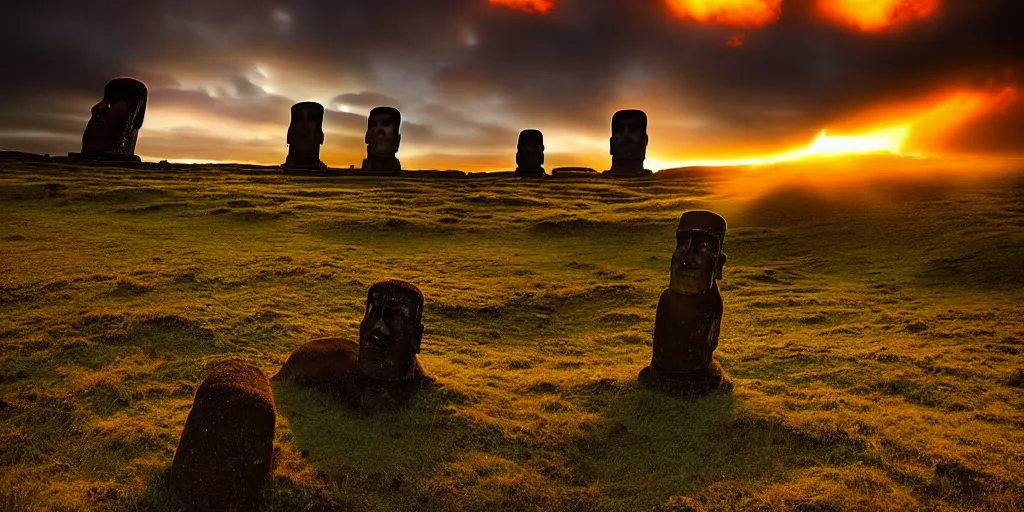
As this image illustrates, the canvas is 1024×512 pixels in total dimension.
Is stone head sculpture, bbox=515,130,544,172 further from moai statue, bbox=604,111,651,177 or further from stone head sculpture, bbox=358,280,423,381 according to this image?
stone head sculpture, bbox=358,280,423,381

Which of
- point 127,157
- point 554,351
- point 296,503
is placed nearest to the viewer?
point 296,503

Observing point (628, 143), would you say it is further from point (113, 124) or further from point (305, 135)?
point (113, 124)

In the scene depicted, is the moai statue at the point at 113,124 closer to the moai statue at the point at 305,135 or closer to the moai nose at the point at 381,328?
the moai statue at the point at 305,135

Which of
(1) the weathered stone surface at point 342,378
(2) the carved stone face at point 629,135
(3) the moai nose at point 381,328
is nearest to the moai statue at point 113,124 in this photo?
(2) the carved stone face at point 629,135

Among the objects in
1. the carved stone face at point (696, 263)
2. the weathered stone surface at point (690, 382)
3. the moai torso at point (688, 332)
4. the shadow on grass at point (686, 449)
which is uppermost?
the carved stone face at point (696, 263)

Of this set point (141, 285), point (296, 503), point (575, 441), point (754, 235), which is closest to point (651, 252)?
point (754, 235)

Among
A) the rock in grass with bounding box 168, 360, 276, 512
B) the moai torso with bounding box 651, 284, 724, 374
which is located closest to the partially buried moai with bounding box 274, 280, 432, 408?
the rock in grass with bounding box 168, 360, 276, 512

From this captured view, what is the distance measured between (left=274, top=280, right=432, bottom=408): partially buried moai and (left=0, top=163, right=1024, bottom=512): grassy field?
324 millimetres

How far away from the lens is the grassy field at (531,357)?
22.3 feet

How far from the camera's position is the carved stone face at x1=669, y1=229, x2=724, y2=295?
30.2 ft

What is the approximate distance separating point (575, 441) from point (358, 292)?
7.44 meters

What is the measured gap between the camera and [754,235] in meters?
21.1

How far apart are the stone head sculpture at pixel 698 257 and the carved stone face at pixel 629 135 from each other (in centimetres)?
2922

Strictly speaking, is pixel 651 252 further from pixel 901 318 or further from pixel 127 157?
pixel 127 157
